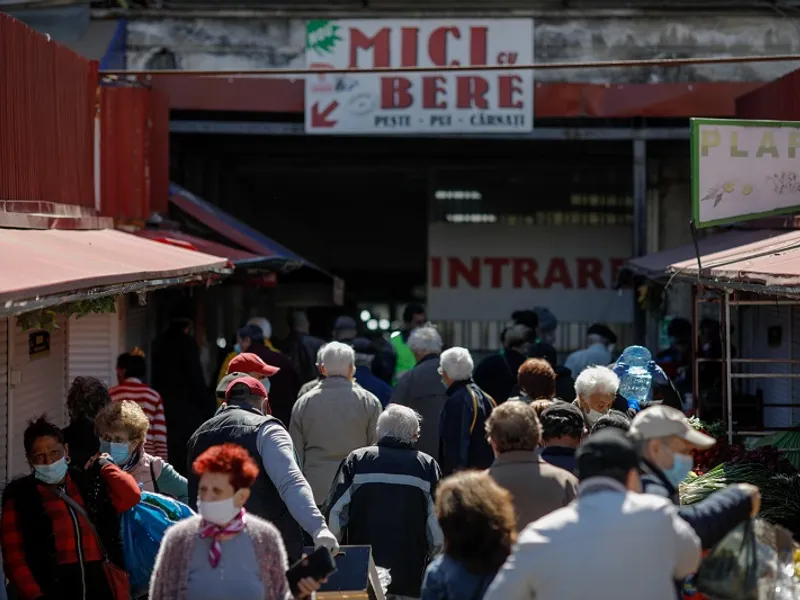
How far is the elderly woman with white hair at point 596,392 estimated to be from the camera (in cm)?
754

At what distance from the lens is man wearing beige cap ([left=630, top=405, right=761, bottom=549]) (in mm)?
4625

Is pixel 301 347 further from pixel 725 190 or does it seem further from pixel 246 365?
pixel 246 365

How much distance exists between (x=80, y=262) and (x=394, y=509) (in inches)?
101

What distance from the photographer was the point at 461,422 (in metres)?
8.63

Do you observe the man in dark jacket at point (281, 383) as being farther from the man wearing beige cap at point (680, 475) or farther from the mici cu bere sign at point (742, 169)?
the man wearing beige cap at point (680, 475)

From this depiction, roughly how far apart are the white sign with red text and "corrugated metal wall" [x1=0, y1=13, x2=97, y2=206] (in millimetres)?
7473

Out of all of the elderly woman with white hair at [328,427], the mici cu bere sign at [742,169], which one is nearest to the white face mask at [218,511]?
the elderly woman with white hair at [328,427]

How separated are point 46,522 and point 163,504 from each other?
636mm

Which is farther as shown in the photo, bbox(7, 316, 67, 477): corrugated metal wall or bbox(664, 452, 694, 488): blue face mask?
bbox(7, 316, 67, 477): corrugated metal wall

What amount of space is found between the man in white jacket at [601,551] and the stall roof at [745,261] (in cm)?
327

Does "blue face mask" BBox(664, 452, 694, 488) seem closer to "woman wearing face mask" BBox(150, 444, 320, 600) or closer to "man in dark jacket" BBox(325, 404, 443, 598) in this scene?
"woman wearing face mask" BBox(150, 444, 320, 600)

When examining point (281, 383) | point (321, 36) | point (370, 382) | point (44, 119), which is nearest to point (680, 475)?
point (370, 382)

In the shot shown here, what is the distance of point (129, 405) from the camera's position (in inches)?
266

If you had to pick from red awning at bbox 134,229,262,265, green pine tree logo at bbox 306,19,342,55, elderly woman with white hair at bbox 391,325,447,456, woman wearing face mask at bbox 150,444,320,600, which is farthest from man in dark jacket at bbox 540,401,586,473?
green pine tree logo at bbox 306,19,342,55
